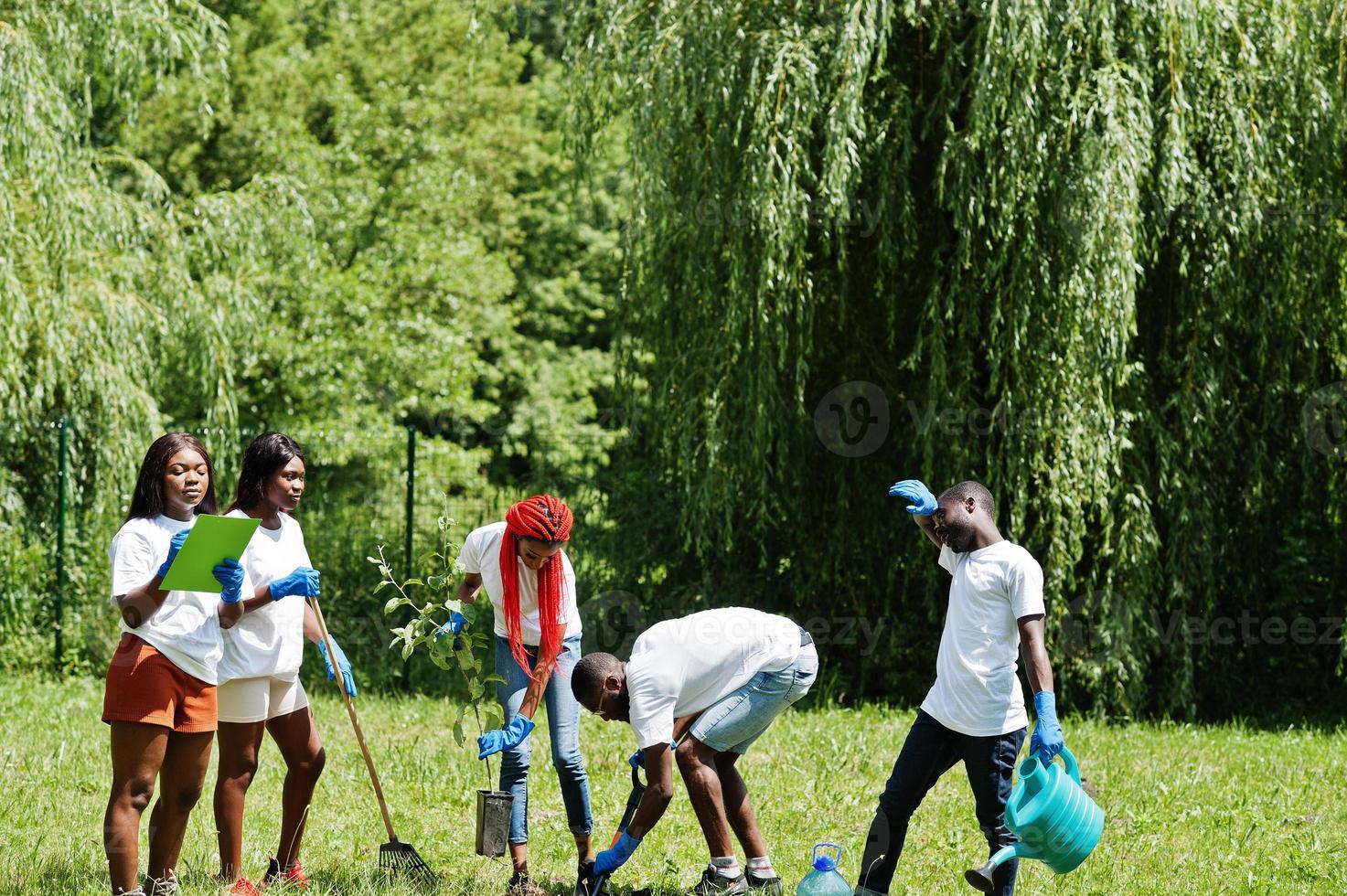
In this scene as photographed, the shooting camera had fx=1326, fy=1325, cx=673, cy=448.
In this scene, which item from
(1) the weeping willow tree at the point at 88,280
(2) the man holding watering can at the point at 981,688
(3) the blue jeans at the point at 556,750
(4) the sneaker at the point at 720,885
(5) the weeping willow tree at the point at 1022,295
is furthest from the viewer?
(1) the weeping willow tree at the point at 88,280

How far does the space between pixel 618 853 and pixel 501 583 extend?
106 centimetres

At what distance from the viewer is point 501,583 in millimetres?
4836

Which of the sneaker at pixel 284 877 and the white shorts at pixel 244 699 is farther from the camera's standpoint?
the sneaker at pixel 284 877

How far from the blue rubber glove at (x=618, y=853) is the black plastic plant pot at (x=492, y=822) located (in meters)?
0.39

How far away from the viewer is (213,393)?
1007 cm

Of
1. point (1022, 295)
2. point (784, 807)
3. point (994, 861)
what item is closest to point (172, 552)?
point (994, 861)

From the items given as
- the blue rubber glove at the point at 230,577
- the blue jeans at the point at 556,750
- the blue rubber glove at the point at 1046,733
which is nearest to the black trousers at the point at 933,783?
the blue rubber glove at the point at 1046,733

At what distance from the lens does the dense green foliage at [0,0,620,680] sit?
934 cm

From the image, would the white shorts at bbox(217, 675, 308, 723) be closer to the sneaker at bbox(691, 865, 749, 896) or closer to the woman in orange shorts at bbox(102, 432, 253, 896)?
the woman in orange shorts at bbox(102, 432, 253, 896)

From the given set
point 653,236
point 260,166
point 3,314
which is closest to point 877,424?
point 653,236

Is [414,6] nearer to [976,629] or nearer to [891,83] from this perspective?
[891,83]

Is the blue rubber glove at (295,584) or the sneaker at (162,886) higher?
the blue rubber glove at (295,584)

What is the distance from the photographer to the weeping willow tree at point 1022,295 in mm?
7703

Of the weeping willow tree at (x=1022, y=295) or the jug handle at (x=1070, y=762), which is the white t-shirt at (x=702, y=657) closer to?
the jug handle at (x=1070, y=762)
